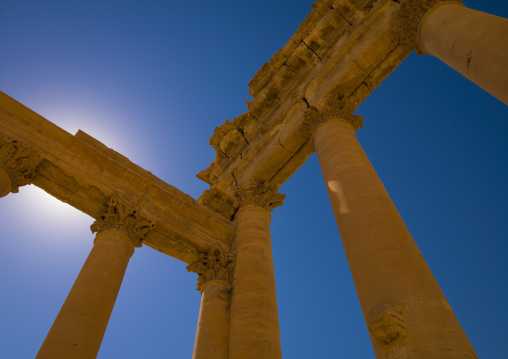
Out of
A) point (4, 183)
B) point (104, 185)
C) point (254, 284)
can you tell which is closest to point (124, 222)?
point (104, 185)

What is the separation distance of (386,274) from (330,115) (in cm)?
809

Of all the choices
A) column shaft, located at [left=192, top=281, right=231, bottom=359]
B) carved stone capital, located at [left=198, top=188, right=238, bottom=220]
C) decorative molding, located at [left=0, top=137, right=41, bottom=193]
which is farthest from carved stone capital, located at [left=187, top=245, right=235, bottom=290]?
decorative molding, located at [left=0, top=137, right=41, bottom=193]

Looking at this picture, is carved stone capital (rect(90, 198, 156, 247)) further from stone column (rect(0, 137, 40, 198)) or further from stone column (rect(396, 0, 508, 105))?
stone column (rect(396, 0, 508, 105))

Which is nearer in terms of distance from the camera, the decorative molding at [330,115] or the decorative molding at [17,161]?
the decorative molding at [17,161]

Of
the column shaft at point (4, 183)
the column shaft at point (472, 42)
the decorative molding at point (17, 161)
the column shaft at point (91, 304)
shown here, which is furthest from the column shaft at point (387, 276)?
the column shaft at point (4, 183)

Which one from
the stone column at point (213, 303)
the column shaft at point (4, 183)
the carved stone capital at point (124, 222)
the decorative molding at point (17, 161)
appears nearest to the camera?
the column shaft at point (4, 183)

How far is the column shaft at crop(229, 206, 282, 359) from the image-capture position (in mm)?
11102

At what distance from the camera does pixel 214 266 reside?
14875 millimetres

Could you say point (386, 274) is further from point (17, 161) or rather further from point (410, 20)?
point (17, 161)

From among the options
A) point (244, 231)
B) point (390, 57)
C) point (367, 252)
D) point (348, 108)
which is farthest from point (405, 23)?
point (244, 231)

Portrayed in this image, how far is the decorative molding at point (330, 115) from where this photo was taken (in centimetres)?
1437

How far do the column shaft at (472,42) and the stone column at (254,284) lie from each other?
8767 mm

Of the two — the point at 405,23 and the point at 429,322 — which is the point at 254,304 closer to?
the point at 429,322

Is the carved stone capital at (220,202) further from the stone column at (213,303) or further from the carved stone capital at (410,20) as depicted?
the carved stone capital at (410,20)
